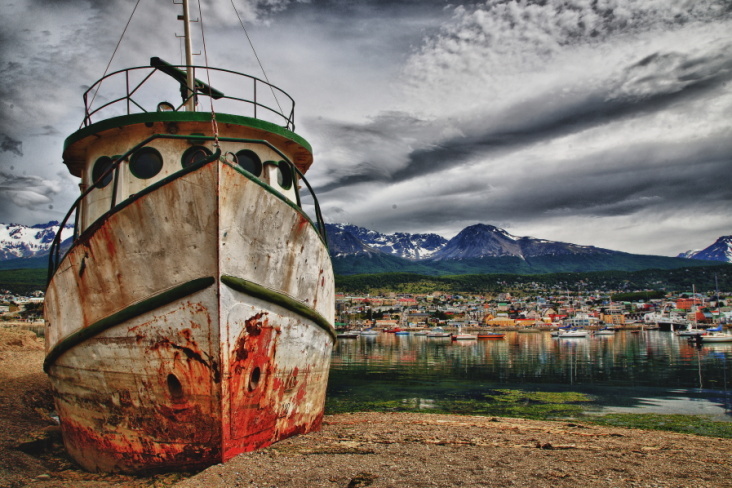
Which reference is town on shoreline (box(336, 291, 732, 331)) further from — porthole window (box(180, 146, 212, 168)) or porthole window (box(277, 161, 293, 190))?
porthole window (box(180, 146, 212, 168))

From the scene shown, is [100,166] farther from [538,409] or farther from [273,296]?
[538,409]

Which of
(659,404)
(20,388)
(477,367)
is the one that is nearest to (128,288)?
(20,388)

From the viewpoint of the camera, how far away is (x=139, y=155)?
24.3 ft

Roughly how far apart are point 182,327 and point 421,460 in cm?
397

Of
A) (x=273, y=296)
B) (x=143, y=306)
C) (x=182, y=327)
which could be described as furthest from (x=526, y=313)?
(x=143, y=306)

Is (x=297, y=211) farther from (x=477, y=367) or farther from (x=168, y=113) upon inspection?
(x=477, y=367)

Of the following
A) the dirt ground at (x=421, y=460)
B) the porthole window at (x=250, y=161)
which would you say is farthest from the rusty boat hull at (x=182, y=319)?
the porthole window at (x=250, y=161)

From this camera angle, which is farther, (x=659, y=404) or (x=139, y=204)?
(x=659, y=404)

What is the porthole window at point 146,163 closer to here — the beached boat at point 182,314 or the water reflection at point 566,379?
the beached boat at point 182,314

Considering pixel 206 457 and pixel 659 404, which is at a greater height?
pixel 206 457

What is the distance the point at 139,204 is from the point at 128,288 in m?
1.14

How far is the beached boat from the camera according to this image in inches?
241

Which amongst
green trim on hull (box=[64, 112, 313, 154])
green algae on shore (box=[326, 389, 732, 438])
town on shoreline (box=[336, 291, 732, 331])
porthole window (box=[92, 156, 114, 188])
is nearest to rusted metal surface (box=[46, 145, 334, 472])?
porthole window (box=[92, 156, 114, 188])

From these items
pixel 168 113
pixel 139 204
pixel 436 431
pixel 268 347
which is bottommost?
pixel 436 431
